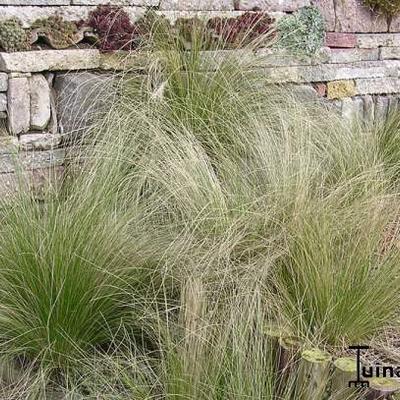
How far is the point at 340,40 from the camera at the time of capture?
14.8ft

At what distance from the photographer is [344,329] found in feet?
7.18

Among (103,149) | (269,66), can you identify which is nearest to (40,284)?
(103,149)

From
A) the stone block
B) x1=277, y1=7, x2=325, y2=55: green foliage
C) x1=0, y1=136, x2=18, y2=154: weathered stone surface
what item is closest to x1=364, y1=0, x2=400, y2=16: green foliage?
x1=277, y1=7, x2=325, y2=55: green foliage

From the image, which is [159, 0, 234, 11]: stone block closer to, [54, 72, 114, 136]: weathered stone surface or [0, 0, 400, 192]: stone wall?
[0, 0, 400, 192]: stone wall

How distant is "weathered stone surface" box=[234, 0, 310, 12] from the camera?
3.99 m

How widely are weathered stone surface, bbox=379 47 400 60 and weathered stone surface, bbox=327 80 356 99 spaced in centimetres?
39

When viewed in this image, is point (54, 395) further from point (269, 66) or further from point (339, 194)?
point (269, 66)

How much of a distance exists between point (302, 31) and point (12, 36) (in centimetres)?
195

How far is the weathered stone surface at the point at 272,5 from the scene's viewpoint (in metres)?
3.99

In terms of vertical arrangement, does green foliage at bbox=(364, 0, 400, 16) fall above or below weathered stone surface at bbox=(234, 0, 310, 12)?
above

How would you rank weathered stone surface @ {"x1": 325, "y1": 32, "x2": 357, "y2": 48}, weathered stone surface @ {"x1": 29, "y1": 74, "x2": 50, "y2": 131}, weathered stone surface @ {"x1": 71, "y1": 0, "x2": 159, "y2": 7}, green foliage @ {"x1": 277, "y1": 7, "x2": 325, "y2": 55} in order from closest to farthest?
weathered stone surface @ {"x1": 29, "y1": 74, "x2": 50, "y2": 131} → weathered stone surface @ {"x1": 71, "y1": 0, "x2": 159, "y2": 7} → green foliage @ {"x1": 277, "y1": 7, "x2": 325, "y2": 55} → weathered stone surface @ {"x1": 325, "y1": 32, "x2": 357, "y2": 48}

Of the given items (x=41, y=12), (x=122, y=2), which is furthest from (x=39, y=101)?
(x=122, y=2)

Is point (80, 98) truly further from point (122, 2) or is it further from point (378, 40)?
point (378, 40)

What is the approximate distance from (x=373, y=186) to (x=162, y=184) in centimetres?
89
